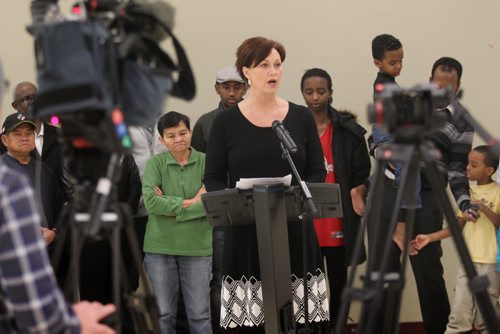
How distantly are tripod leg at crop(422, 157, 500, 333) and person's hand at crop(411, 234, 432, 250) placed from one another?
239cm

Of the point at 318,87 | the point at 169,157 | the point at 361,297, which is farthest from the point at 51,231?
the point at 361,297

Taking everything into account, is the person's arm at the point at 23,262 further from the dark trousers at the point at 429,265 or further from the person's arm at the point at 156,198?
the dark trousers at the point at 429,265

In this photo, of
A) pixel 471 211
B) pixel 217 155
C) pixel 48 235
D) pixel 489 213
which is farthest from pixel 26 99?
pixel 489 213

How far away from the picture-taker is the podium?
400 cm

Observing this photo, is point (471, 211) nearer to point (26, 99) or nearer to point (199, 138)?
point (199, 138)

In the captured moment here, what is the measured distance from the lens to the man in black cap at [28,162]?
16.7 feet

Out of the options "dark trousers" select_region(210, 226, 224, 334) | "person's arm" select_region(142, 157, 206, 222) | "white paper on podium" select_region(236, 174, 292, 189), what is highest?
"white paper on podium" select_region(236, 174, 292, 189)

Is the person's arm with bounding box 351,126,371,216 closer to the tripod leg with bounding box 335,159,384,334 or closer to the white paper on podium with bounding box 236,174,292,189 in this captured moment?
the white paper on podium with bounding box 236,174,292,189

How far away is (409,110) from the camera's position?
2.63 meters

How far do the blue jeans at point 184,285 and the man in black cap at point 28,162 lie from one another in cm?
65

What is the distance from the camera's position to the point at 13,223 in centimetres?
209

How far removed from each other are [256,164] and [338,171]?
1282 millimetres

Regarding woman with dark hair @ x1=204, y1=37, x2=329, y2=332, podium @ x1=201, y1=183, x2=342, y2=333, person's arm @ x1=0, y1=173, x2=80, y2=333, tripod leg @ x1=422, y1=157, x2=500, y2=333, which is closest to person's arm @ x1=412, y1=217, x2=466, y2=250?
woman with dark hair @ x1=204, y1=37, x2=329, y2=332

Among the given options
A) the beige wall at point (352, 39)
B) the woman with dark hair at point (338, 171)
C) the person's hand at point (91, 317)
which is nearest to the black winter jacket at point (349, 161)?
the woman with dark hair at point (338, 171)
